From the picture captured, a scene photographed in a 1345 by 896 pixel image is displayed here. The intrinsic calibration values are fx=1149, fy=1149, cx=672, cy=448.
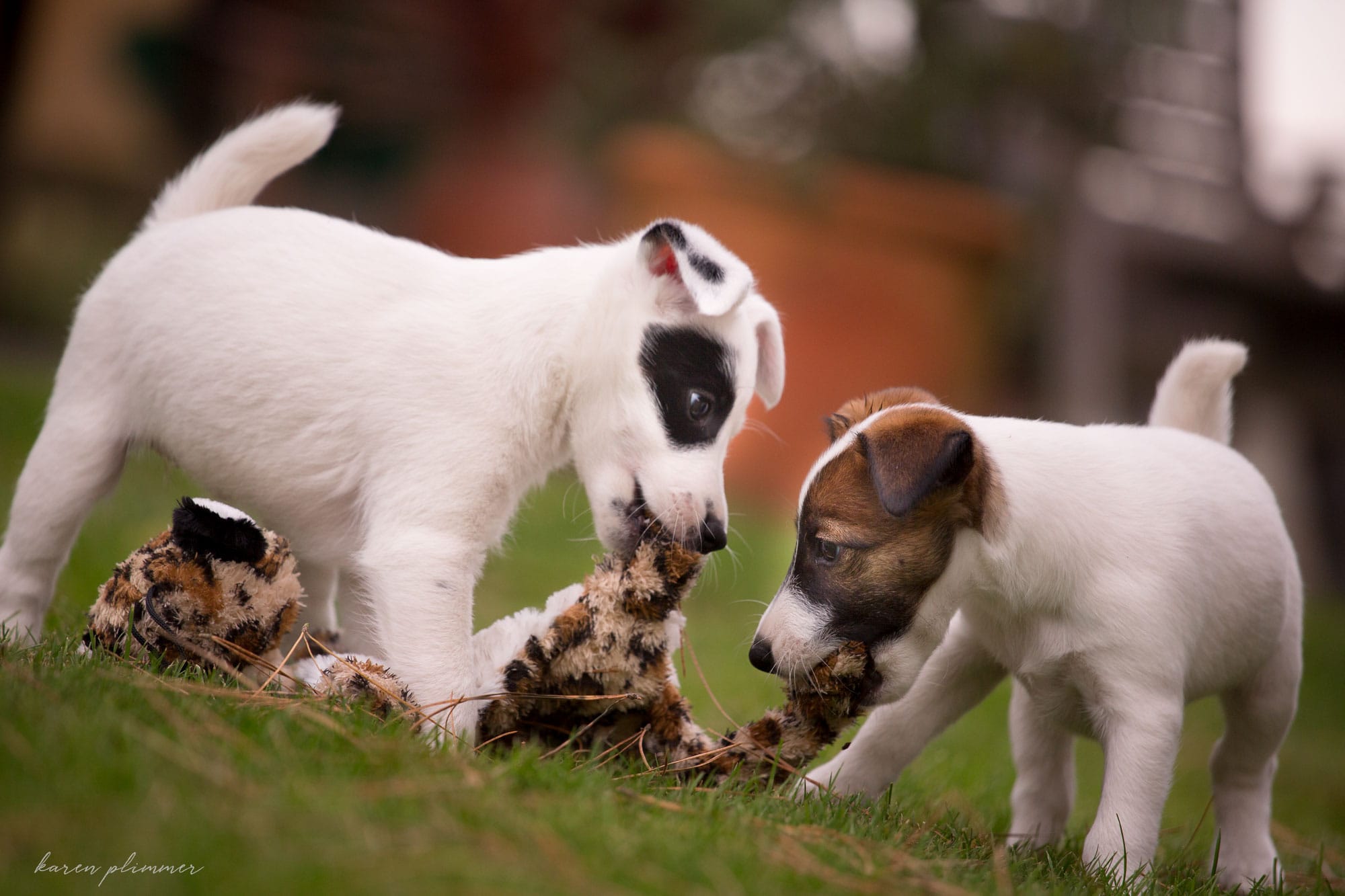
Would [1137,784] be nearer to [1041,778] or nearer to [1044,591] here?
[1044,591]

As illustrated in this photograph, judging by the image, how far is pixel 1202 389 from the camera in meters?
4.03

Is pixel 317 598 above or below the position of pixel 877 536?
below

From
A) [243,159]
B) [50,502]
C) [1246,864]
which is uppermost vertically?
[243,159]

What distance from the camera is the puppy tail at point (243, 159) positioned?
3.80 metres

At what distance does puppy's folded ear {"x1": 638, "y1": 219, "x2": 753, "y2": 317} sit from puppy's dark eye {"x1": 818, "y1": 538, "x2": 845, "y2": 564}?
675 millimetres

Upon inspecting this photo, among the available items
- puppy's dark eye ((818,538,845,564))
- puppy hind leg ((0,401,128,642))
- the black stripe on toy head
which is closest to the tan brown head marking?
puppy's dark eye ((818,538,845,564))

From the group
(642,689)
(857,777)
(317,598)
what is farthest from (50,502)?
(857,777)

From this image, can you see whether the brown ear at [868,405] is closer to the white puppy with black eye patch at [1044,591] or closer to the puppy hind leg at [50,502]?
the white puppy with black eye patch at [1044,591]

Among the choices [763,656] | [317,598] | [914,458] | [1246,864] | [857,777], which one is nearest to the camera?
[914,458]

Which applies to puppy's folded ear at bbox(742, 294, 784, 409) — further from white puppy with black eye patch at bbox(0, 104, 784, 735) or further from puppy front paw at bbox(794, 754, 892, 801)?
puppy front paw at bbox(794, 754, 892, 801)

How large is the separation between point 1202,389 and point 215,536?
3246 millimetres

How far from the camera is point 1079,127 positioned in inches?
495

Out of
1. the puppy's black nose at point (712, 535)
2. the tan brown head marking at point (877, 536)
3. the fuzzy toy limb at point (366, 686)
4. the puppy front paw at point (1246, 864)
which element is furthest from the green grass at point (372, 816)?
the puppy's black nose at point (712, 535)

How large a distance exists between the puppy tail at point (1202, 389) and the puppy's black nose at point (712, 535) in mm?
1918
